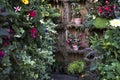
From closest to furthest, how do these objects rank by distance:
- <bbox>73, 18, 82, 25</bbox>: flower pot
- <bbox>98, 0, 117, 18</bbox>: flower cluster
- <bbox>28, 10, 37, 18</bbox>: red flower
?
<bbox>28, 10, 37, 18</bbox>: red flower < <bbox>98, 0, 117, 18</bbox>: flower cluster < <bbox>73, 18, 82, 25</bbox>: flower pot

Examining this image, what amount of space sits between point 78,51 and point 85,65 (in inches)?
14.2

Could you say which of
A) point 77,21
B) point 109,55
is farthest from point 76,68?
point 109,55

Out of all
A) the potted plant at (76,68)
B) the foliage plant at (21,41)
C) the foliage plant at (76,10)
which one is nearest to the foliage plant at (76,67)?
the potted plant at (76,68)

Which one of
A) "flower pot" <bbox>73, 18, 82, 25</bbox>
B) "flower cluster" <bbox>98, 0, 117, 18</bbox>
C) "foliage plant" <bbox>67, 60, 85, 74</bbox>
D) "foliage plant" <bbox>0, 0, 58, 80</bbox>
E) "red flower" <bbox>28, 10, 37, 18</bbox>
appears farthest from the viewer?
"flower pot" <bbox>73, 18, 82, 25</bbox>

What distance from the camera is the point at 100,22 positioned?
4.38 m

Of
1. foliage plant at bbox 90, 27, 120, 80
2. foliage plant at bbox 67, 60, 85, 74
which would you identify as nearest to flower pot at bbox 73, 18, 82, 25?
foliage plant at bbox 67, 60, 85, 74

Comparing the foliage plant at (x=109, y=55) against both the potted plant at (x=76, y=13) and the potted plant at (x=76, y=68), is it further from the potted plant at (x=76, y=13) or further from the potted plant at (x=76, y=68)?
the potted plant at (x=76, y=13)

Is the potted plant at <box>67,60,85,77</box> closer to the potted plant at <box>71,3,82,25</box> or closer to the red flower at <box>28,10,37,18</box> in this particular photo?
the potted plant at <box>71,3,82,25</box>

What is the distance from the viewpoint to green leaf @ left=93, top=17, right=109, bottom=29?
170 inches

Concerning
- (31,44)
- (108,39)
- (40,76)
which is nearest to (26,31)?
(31,44)

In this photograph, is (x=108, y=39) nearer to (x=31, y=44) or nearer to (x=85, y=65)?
(x=31, y=44)

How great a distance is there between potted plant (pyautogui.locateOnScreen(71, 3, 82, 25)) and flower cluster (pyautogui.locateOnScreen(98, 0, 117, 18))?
541mm

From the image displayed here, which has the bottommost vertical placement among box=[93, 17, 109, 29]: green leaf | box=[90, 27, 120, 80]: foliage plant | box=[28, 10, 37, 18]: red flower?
box=[90, 27, 120, 80]: foliage plant

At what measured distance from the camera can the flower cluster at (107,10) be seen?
4.25 m
